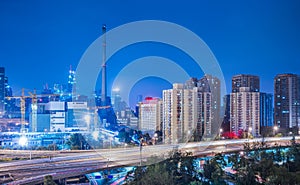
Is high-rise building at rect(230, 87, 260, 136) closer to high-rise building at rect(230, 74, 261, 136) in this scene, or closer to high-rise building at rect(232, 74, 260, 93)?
high-rise building at rect(230, 74, 261, 136)

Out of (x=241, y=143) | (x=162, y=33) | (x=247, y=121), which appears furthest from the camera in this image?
(x=247, y=121)

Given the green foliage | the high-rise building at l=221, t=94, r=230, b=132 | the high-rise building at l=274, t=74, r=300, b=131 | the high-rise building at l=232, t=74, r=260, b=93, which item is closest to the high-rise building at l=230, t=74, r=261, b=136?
the high-rise building at l=221, t=94, r=230, b=132

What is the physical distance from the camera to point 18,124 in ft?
38.9

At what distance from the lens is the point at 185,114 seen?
624 cm

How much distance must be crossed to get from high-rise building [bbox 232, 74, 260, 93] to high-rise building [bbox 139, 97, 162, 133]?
4.20 metres

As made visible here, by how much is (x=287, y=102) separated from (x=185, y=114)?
439 centimetres

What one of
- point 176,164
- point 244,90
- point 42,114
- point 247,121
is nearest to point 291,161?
point 176,164

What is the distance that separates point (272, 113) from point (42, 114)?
29.0 ft

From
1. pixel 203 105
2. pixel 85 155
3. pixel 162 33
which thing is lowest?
pixel 85 155

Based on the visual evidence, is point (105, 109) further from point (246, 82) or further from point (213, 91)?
point (213, 91)

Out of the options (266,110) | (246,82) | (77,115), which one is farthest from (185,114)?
(77,115)

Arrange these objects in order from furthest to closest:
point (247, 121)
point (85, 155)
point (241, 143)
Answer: point (247, 121)
point (241, 143)
point (85, 155)

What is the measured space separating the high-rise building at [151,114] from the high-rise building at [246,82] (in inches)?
165

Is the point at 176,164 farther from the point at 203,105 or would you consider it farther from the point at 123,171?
the point at 203,105
